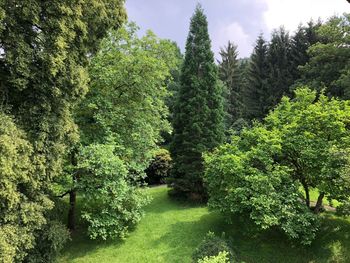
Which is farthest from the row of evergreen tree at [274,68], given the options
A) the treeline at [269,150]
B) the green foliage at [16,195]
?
the green foliage at [16,195]

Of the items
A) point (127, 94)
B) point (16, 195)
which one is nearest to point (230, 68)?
point (127, 94)

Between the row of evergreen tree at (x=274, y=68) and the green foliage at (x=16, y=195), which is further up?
the row of evergreen tree at (x=274, y=68)

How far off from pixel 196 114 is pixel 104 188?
→ 7.30 metres

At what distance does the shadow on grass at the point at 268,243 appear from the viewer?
34.1ft

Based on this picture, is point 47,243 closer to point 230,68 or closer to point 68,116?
point 68,116

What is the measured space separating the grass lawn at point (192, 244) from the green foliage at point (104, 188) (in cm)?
73

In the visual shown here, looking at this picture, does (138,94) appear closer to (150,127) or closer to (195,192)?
(150,127)

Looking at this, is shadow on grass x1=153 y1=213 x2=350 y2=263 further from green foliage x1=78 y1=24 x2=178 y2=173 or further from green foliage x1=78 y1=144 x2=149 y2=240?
green foliage x1=78 y1=24 x2=178 y2=173

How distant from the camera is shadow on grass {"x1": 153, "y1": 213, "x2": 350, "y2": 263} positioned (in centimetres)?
1039

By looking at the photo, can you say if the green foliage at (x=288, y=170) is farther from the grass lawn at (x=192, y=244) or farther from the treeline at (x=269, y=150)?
the grass lawn at (x=192, y=244)

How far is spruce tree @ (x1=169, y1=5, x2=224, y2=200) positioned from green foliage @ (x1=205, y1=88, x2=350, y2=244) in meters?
3.56

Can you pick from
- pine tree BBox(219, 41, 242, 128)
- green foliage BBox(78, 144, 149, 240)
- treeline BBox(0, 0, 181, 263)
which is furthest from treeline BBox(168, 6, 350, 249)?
pine tree BBox(219, 41, 242, 128)

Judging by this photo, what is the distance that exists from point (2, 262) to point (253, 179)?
797cm

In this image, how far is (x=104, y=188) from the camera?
10922 millimetres
